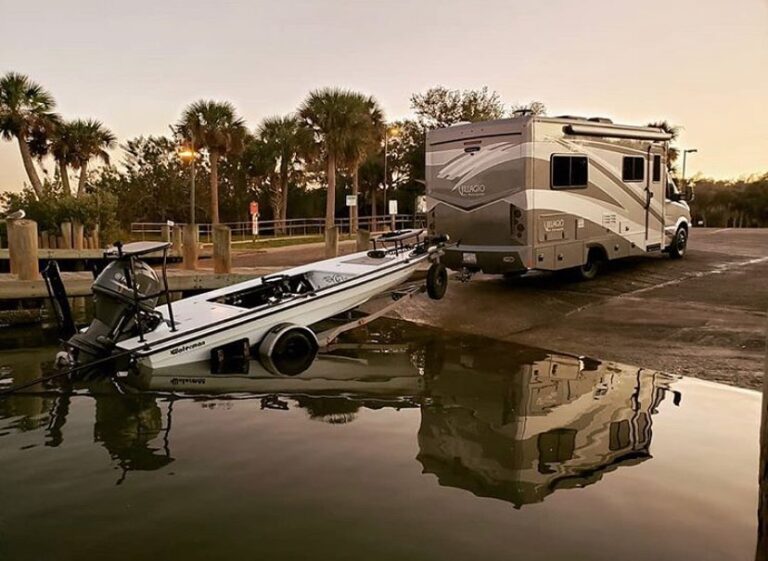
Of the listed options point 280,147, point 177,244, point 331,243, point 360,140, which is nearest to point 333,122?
point 360,140

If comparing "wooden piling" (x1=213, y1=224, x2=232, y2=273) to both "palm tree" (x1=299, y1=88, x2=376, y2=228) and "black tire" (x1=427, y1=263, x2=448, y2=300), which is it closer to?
"black tire" (x1=427, y1=263, x2=448, y2=300)

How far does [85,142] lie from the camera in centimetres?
3456

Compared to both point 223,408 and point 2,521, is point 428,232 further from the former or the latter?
point 2,521

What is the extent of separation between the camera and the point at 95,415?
20.2 ft

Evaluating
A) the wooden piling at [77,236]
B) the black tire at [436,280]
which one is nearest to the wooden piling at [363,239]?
the black tire at [436,280]

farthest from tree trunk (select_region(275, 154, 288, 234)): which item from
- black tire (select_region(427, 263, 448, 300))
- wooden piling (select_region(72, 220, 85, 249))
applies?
black tire (select_region(427, 263, 448, 300))

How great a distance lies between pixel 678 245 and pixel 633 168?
346cm

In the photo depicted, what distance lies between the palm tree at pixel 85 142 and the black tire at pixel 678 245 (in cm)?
2905

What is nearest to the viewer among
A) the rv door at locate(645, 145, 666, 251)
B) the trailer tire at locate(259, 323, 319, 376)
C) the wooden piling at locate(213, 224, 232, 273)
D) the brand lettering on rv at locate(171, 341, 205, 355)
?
the brand lettering on rv at locate(171, 341, 205, 355)

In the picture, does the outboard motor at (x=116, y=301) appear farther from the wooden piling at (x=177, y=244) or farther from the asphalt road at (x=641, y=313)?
the wooden piling at (x=177, y=244)

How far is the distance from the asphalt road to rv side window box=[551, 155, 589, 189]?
196 centimetres

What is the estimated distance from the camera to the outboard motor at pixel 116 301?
7043mm

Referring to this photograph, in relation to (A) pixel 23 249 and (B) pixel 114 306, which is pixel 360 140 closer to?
(A) pixel 23 249

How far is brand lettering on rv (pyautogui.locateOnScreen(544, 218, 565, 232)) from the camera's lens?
36.2 feet
